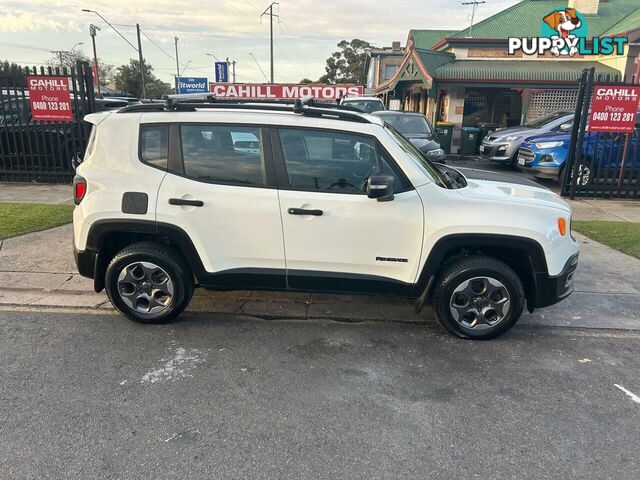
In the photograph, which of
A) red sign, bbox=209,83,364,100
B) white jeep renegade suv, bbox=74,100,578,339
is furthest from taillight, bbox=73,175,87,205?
red sign, bbox=209,83,364,100

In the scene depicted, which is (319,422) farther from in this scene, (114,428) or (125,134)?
(125,134)

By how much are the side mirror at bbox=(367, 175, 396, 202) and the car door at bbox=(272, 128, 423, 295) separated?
9 cm

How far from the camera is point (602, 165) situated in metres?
9.59

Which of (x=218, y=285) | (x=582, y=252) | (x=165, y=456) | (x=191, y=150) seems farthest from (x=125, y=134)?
(x=582, y=252)

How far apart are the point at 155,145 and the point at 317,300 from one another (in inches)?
81.7

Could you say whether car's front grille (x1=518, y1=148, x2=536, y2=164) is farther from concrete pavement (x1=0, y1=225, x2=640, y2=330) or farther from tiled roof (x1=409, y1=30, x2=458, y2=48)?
tiled roof (x1=409, y1=30, x2=458, y2=48)

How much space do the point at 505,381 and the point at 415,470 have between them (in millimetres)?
1195

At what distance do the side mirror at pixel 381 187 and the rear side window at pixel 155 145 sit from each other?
1.66m

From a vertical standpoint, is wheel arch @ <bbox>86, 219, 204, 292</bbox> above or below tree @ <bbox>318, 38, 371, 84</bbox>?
below

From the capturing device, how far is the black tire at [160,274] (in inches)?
157

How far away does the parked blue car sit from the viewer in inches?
368

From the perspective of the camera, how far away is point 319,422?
2.92 meters

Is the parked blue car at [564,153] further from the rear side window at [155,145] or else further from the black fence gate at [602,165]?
the rear side window at [155,145]

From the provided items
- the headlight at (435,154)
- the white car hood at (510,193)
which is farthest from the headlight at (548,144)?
the white car hood at (510,193)
